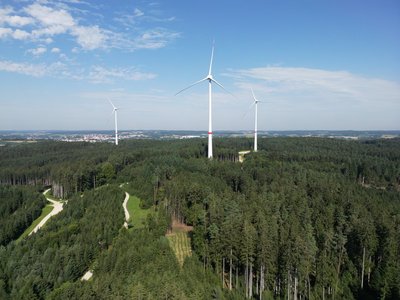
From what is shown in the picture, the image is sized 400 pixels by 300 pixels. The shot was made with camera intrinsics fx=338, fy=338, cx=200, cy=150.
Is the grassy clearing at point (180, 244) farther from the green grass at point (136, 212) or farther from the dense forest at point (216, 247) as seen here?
the green grass at point (136, 212)

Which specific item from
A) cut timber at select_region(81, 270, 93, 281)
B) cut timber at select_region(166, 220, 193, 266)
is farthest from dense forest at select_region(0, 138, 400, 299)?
cut timber at select_region(166, 220, 193, 266)

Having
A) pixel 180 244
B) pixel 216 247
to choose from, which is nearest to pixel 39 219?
pixel 180 244

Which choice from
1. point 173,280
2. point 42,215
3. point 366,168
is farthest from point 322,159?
point 173,280

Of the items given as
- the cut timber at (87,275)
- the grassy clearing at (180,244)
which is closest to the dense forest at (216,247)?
the cut timber at (87,275)

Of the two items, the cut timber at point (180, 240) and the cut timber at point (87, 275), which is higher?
the cut timber at point (180, 240)

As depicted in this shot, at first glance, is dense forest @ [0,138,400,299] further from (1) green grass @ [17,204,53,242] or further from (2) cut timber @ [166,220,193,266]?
(1) green grass @ [17,204,53,242]
